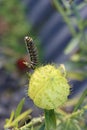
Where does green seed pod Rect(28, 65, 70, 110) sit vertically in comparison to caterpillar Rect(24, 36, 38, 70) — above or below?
below

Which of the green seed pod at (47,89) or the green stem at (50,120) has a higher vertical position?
the green seed pod at (47,89)

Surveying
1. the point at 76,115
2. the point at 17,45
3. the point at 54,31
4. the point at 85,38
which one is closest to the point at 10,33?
the point at 17,45

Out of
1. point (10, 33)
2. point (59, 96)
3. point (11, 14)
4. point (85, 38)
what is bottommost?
point (59, 96)

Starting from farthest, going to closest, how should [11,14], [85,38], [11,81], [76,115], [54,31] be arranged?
[11,14] < [54,31] < [11,81] < [85,38] < [76,115]

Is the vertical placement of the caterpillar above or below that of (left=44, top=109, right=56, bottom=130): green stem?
above

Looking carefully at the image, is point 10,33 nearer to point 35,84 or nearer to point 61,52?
point 61,52

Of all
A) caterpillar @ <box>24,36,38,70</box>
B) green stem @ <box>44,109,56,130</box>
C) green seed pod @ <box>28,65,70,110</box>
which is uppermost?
caterpillar @ <box>24,36,38,70</box>

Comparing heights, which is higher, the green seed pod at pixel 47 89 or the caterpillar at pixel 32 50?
the caterpillar at pixel 32 50

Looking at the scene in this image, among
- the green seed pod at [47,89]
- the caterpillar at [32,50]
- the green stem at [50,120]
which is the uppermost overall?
the caterpillar at [32,50]
